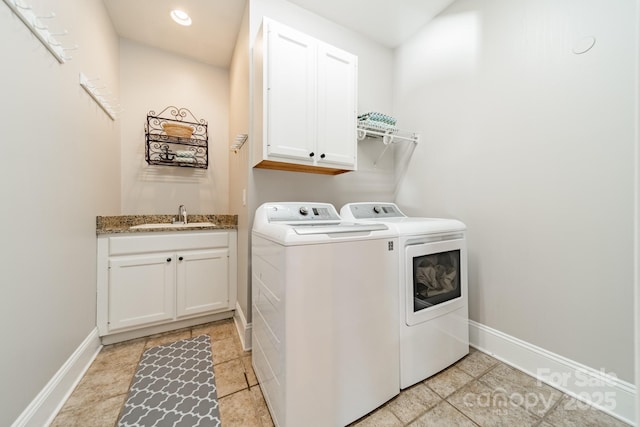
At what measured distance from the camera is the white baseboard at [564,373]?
1.20 metres

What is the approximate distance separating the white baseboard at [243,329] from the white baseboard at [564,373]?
69.6 inches

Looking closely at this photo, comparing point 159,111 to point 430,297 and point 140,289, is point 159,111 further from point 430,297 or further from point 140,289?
point 430,297

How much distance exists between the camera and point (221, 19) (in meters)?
2.12

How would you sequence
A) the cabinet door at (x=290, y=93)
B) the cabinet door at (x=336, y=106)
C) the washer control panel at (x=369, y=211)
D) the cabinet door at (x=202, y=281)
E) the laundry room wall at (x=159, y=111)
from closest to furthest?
the cabinet door at (x=290, y=93), the cabinet door at (x=336, y=106), the washer control panel at (x=369, y=211), the cabinet door at (x=202, y=281), the laundry room wall at (x=159, y=111)

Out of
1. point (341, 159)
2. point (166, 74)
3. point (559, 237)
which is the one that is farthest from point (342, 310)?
point (166, 74)

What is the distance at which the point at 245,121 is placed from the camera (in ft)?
6.37

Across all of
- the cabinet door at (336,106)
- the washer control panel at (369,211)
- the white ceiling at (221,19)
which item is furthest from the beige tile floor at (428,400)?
the white ceiling at (221,19)

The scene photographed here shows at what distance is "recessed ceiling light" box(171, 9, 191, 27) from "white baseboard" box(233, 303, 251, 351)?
268 cm

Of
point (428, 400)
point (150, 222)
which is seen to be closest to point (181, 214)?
point (150, 222)

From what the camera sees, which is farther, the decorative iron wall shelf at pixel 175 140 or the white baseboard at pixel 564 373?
the decorative iron wall shelf at pixel 175 140

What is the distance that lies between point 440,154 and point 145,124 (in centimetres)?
300

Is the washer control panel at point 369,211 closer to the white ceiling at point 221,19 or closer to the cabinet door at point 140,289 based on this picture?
the cabinet door at point 140,289

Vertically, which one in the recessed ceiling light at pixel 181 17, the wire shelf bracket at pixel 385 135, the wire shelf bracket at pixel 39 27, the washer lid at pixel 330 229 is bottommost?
the washer lid at pixel 330 229

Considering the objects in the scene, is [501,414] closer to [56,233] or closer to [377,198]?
[377,198]
